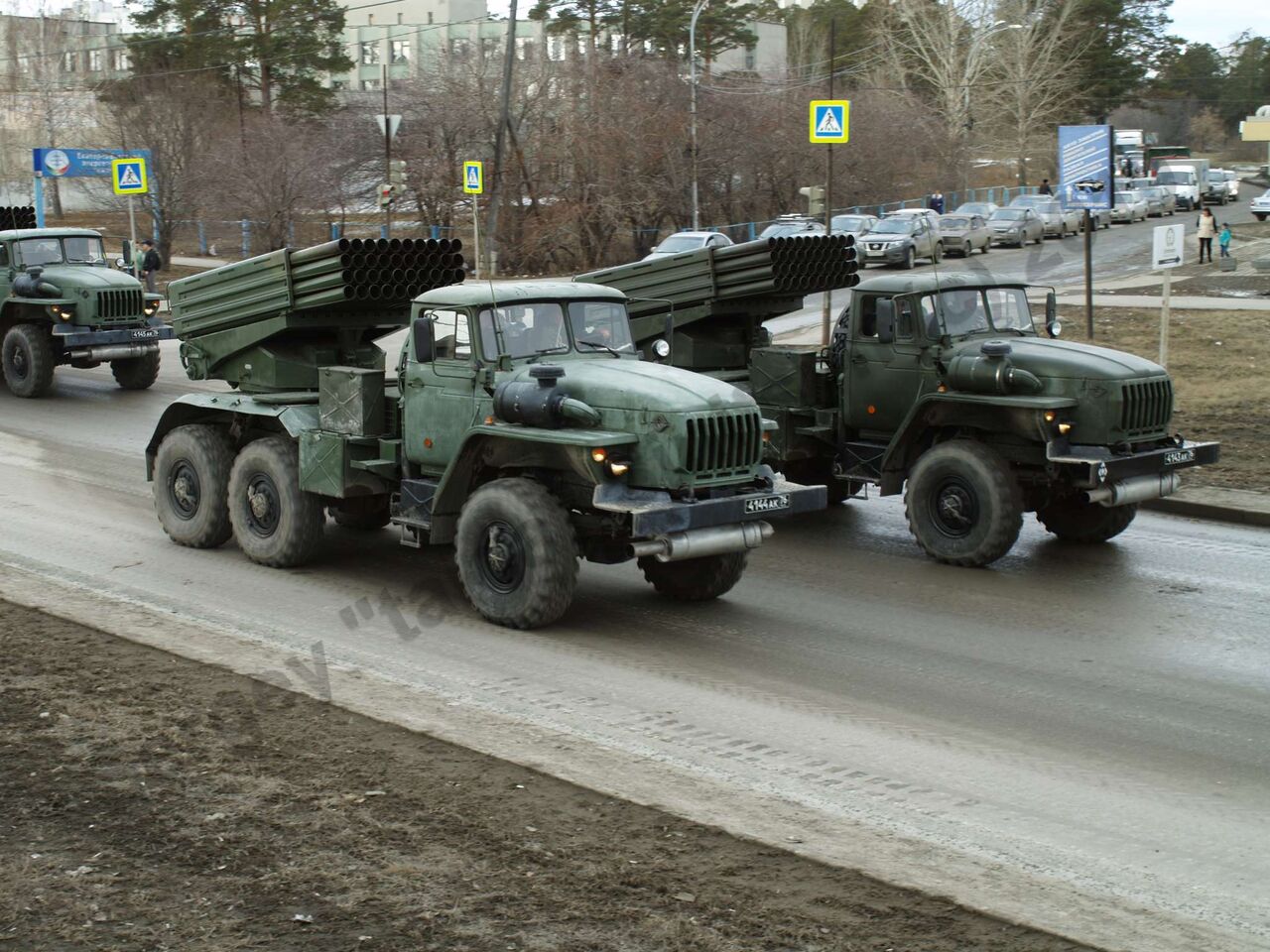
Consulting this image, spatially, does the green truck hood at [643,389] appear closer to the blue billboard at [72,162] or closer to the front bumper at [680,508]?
the front bumper at [680,508]

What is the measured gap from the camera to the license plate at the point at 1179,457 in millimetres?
12664

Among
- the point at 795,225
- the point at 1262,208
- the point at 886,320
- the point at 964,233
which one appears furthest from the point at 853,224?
the point at 886,320

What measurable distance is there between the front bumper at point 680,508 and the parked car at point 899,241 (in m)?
Result: 34.0

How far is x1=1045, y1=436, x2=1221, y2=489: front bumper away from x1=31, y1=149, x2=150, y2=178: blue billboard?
101ft

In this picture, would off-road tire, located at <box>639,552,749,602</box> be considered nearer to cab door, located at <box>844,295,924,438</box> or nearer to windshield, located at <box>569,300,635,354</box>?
windshield, located at <box>569,300,635,354</box>

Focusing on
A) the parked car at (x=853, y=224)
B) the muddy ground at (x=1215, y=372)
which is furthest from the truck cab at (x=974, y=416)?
the parked car at (x=853, y=224)

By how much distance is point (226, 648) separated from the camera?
997cm

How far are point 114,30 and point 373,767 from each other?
305 feet

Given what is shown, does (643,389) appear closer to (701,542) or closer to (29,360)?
(701,542)

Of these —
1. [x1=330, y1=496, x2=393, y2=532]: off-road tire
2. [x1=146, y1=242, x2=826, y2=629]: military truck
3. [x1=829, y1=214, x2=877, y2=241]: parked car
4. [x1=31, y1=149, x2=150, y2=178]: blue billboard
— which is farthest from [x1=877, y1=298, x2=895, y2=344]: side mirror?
[x1=829, y1=214, x2=877, y2=241]: parked car

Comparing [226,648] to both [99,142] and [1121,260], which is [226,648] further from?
[99,142]

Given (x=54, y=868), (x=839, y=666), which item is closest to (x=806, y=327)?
(x=839, y=666)

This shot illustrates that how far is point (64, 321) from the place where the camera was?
22.7 meters

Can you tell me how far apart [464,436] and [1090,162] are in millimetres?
14548
